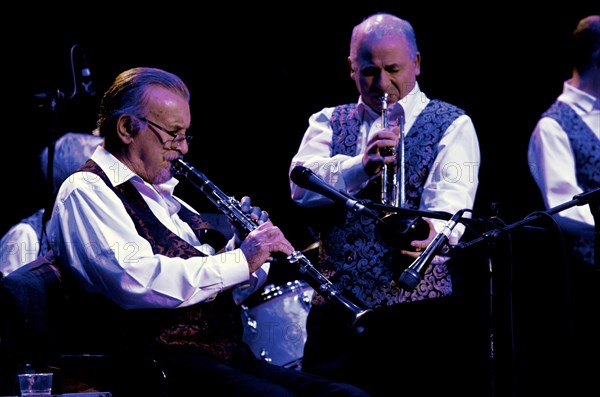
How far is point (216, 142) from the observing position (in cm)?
539

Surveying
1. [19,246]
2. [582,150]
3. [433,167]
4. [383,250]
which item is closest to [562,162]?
[582,150]

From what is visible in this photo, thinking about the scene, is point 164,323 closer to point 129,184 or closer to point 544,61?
point 129,184

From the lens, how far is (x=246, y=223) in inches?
131

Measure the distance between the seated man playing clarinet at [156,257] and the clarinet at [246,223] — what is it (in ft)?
0.10

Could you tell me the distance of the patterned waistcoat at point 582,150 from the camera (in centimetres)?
426

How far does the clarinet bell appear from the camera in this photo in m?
2.84

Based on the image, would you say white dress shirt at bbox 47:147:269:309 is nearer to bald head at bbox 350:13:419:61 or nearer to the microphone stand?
the microphone stand

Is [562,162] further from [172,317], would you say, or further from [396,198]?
[172,317]

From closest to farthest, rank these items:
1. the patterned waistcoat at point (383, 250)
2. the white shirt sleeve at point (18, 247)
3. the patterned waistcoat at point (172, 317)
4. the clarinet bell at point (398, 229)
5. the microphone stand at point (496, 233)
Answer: the microphone stand at point (496, 233) → the clarinet bell at point (398, 229) → the patterned waistcoat at point (172, 317) → the patterned waistcoat at point (383, 250) → the white shirt sleeve at point (18, 247)

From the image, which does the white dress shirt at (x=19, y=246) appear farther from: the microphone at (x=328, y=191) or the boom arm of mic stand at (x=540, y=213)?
the boom arm of mic stand at (x=540, y=213)

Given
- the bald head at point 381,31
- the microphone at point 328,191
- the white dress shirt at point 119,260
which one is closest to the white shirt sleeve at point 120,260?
the white dress shirt at point 119,260

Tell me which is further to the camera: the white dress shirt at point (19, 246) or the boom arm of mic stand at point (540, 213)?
the white dress shirt at point (19, 246)

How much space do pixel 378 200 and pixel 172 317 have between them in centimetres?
101

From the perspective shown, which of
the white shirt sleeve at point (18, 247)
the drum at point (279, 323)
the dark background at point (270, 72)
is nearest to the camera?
the drum at point (279, 323)
